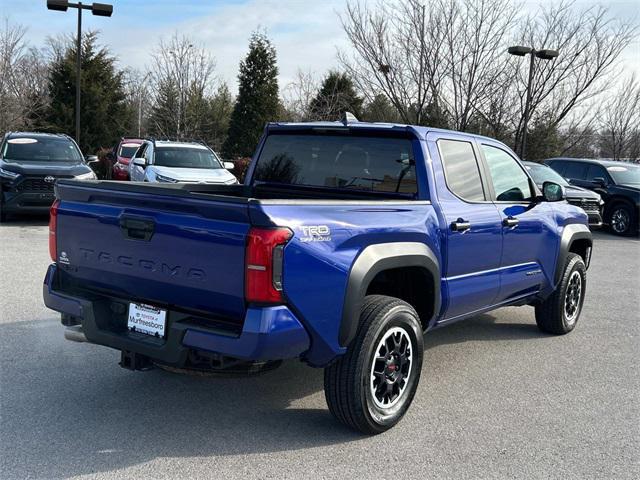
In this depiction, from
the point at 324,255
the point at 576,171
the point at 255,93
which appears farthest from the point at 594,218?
the point at 255,93

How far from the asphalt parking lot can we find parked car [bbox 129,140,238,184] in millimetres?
7805

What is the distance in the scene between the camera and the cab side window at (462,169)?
4.58 metres

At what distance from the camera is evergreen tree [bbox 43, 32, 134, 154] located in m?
33.2

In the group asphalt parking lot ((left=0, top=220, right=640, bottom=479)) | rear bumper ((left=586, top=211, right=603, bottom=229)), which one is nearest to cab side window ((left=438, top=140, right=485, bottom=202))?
asphalt parking lot ((left=0, top=220, right=640, bottom=479))

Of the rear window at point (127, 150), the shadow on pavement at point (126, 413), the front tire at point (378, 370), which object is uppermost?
the rear window at point (127, 150)

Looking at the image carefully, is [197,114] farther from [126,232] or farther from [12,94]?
[126,232]

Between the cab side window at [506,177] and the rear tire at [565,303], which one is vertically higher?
the cab side window at [506,177]

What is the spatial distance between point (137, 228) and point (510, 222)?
299 cm

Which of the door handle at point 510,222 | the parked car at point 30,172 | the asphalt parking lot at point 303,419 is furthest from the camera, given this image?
the parked car at point 30,172

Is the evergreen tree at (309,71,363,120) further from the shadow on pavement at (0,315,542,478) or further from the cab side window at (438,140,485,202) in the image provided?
the shadow on pavement at (0,315,542,478)

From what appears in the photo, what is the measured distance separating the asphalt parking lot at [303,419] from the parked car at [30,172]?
21.0 ft

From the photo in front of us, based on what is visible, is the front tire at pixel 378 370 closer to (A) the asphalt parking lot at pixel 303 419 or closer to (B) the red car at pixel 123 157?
(A) the asphalt parking lot at pixel 303 419

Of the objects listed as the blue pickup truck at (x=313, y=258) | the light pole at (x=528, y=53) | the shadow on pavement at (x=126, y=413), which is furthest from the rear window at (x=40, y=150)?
the light pole at (x=528, y=53)

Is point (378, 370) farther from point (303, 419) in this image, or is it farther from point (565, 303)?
point (565, 303)
